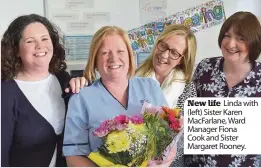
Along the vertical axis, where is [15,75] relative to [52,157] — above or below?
above

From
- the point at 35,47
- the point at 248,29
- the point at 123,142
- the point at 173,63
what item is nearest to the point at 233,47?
the point at 248,29

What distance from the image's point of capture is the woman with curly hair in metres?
1.26

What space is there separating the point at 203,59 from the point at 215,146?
1.03ft

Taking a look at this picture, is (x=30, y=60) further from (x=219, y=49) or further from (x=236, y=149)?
(x=236, y=149)

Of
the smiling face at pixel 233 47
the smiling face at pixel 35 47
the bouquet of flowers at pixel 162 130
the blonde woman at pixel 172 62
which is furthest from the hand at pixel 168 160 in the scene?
the smiling face at pixel 35 47

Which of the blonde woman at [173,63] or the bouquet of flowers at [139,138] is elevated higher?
the blonde woman at [173,63]

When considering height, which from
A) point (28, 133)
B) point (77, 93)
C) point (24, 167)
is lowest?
point (24, 167)

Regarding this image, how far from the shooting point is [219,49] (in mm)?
1318

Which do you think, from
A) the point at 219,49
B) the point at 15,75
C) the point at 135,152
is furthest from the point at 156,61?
the point at 15,75

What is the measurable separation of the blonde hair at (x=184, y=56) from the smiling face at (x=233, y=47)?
0.36 feet

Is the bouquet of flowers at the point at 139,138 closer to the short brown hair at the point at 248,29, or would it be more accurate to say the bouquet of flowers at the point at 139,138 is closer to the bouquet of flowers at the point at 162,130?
the bouquet of flowers at the point at 162,130

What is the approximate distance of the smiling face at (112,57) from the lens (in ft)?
4.13

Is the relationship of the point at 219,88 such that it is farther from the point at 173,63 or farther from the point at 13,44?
the point at 13,44

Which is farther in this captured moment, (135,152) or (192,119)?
(192,119)
